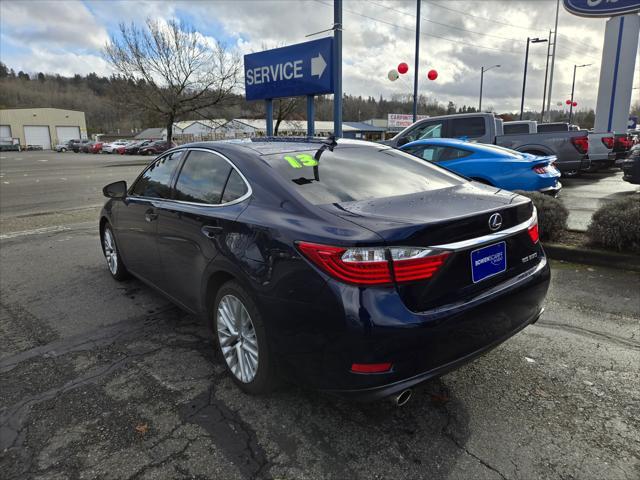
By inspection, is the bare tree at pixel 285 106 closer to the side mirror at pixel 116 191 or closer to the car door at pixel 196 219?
the side mirror at pixel 116 191

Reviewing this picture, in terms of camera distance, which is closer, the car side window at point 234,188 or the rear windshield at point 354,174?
the rear windshield at point 354,174

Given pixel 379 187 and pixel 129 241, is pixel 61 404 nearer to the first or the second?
pixel 129 241

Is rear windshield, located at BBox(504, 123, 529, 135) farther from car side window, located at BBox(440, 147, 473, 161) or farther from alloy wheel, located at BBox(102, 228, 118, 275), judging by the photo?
alloy wheel, located at BBox(102, 228, 118, 275)

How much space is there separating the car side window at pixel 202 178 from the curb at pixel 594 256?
4379mm

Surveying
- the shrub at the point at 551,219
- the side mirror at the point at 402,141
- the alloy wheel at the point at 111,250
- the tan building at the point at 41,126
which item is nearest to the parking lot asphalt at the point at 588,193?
the shrub at the point at 551,219

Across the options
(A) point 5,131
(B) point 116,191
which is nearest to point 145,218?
(B) point 116,191

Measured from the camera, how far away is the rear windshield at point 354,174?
271 cm

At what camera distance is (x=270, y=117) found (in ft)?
38.8

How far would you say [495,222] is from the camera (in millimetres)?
2482

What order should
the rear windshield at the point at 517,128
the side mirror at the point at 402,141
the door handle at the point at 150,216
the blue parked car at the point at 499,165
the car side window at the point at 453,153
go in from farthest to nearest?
the rear windshield at the point at 517,128
the side mirror at the point at 402,141
the car side window at the point at 453,153
the blue parked car at the point at 499,165
the door handle at the point at 150,216

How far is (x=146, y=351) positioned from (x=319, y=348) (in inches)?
73.0

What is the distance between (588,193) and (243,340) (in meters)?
11.5

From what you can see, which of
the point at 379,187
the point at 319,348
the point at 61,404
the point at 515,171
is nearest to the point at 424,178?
the point at 379,187

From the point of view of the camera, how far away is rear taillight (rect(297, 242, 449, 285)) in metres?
2.11
